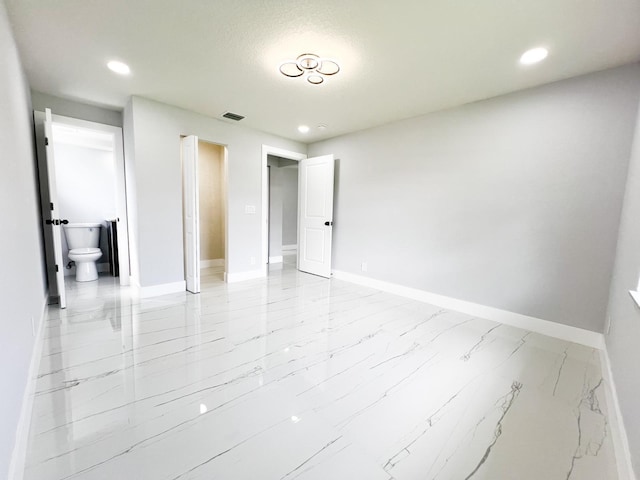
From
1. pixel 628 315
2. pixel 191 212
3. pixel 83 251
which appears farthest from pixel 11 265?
pixel 628 315

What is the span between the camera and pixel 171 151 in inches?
142

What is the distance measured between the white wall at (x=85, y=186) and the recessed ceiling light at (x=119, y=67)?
7.74ft

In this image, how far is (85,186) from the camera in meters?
4.68

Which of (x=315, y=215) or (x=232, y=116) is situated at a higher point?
(x=232, y=116)

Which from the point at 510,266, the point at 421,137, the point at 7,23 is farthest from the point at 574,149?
the point at 7,23

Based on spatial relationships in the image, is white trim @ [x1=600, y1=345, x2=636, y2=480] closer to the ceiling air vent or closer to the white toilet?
the ceiling air vent

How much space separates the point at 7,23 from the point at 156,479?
293 cm

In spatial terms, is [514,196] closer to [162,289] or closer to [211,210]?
[162,289]

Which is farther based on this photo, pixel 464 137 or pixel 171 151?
pixel 171 151

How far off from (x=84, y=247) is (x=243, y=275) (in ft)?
8.59

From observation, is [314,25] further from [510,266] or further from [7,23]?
[510,266]

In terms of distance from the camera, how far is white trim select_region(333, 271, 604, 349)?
2503 mm

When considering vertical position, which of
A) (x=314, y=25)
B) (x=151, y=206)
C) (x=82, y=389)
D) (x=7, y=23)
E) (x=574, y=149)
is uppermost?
(x=314, y=25)

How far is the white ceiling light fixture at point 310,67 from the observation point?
2312 millimetres
